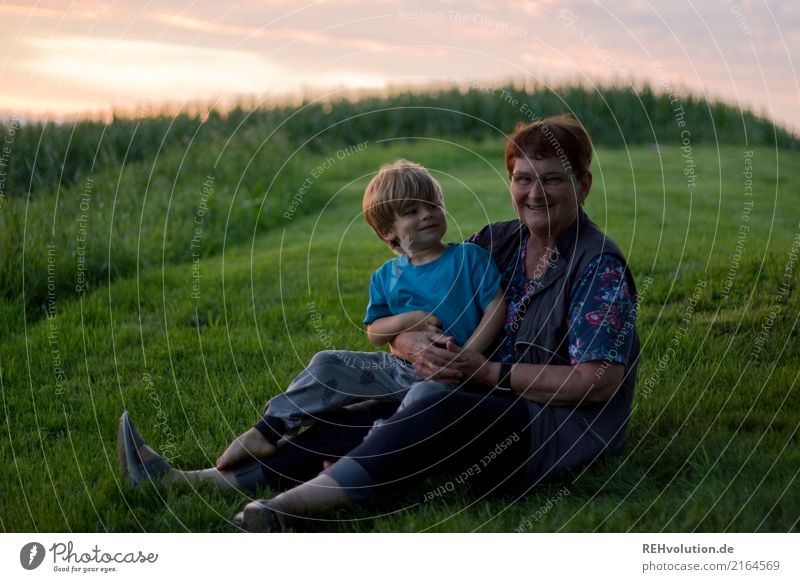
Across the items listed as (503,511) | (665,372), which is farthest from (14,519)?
(665,372)

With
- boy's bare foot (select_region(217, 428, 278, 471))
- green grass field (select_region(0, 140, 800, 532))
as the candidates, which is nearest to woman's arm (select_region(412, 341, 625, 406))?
green grass field (select_region(0, 140, 800, 532))

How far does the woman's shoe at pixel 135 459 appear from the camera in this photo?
3926mm

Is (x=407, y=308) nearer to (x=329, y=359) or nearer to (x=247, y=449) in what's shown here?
(x=329, y=359)

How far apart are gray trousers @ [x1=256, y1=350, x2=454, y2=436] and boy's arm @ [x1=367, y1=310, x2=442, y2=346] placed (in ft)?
0.33

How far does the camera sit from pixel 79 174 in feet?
26.6

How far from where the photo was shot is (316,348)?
559 centimetres

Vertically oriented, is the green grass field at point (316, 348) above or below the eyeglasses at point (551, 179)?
below

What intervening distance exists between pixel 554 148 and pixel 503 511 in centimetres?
139

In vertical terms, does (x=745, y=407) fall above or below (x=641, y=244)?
below

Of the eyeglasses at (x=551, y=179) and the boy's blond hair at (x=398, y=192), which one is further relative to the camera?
the boy's blond hair at (x=398, y=192)

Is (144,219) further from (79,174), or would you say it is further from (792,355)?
(792,355)

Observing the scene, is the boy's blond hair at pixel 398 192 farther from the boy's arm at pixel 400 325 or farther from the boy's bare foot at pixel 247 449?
the boy's bare foot at pixel 247 449

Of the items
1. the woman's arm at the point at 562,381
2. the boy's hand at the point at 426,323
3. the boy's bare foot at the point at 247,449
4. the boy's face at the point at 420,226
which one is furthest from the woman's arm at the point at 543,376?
the boy's bare foot at the point at 247,449

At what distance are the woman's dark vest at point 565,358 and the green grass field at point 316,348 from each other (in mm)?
149
